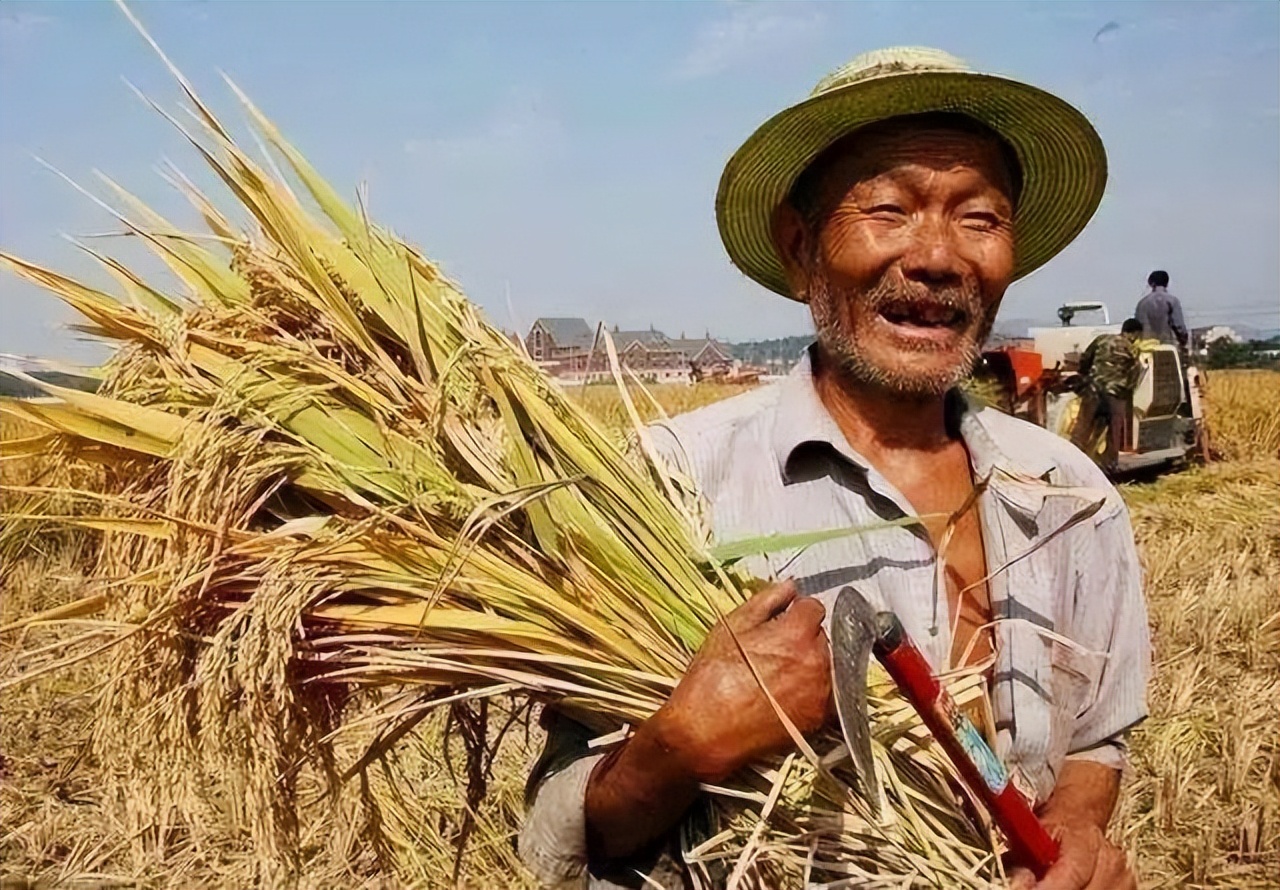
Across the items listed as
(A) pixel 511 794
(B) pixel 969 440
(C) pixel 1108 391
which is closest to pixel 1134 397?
(C) pixel 1108 391

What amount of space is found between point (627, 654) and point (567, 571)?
0.39ft

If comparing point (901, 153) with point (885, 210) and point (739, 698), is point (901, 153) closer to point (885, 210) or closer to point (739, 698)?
point (885, 210)

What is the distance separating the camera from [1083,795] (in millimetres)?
1750

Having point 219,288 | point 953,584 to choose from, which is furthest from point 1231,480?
point 219,288

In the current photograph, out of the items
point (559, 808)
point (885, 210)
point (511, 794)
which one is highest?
point (885, 210)

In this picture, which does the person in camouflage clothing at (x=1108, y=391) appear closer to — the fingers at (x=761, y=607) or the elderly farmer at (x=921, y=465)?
the elderly farmer at (x=921, y=465)

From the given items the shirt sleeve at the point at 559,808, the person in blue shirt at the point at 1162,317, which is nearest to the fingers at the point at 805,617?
the shirt sleeve at the point at 559,808

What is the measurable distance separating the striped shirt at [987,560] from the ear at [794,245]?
0.46ft

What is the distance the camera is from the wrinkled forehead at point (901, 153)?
1.79 meters

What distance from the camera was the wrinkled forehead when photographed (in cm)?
179

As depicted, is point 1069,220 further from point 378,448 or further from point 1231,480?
point 1231,480

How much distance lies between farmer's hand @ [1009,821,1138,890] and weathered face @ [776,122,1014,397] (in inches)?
23.5

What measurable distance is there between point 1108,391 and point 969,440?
800 cm

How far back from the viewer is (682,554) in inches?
60.6
